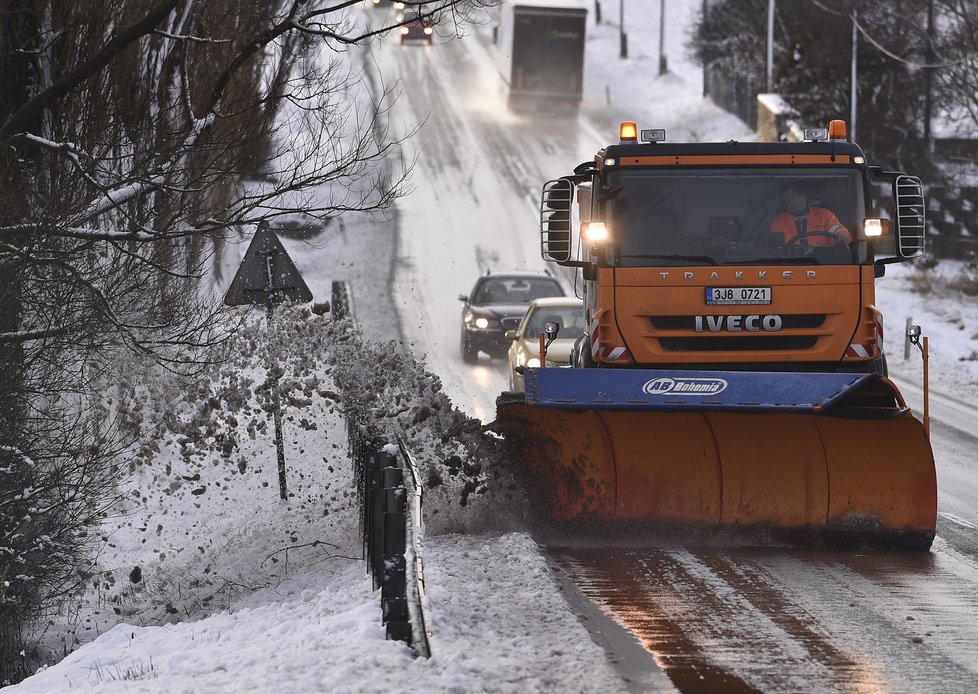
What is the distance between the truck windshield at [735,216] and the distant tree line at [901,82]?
23711mm

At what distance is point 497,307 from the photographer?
69.3 feet

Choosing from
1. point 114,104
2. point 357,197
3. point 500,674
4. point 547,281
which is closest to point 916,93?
point 357,197

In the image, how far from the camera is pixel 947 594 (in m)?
7.79

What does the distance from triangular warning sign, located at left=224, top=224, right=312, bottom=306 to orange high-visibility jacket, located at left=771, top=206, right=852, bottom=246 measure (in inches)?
208

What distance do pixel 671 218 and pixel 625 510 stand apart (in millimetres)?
2295

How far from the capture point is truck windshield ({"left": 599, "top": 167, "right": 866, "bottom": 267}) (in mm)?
9852

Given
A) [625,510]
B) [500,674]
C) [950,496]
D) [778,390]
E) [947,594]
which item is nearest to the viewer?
[500,674]

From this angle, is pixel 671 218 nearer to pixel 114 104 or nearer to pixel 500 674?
pixel 500 674

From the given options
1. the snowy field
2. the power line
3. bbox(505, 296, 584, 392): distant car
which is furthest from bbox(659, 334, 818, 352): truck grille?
the power line

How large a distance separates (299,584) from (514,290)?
11628 mm

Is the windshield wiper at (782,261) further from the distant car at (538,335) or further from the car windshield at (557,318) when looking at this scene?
the car windshield at (557,318)

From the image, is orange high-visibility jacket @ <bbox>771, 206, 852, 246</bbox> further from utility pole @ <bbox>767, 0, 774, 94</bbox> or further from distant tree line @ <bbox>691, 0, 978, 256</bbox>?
utility pole @ <bbox>767, 0, 774, 94</bbox>

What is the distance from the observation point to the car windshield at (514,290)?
21.6 m

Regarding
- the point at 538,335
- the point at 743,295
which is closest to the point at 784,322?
the point at 743,295
